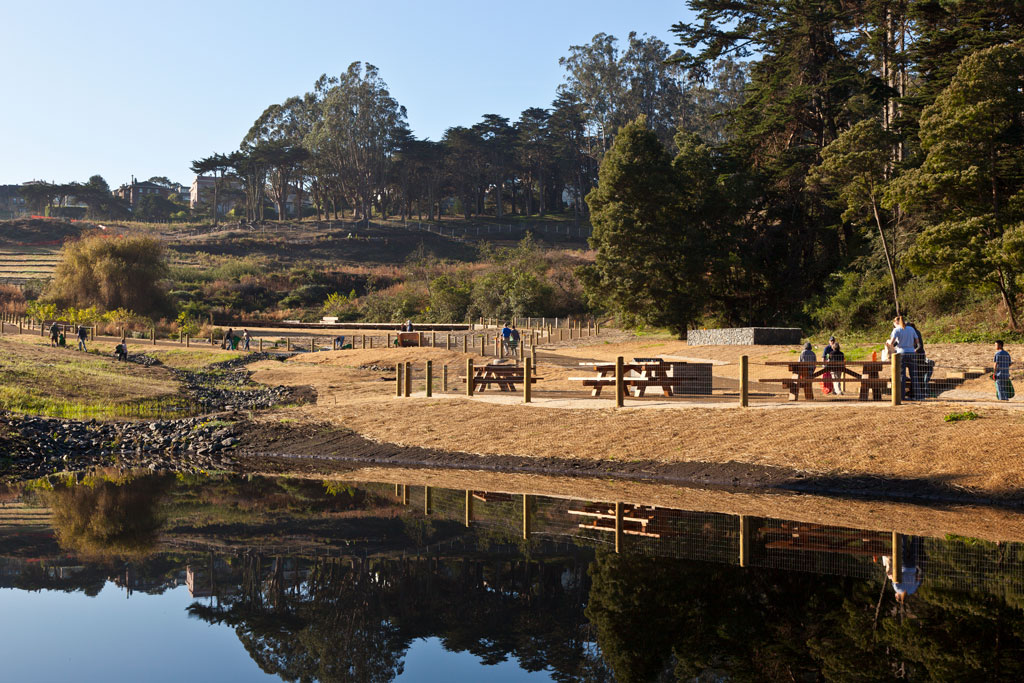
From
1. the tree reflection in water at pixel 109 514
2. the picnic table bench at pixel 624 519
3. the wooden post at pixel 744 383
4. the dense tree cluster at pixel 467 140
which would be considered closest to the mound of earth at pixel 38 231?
the dense tree cluster at pixel 467 140

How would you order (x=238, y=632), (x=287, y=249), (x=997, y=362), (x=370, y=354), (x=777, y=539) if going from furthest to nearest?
(x=287, y=249)
(x=370, y=354)
(x=997, y=362)
(x=777, y=539)
(x=238, y=632)

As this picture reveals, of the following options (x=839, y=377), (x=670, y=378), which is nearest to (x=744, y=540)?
(x=839, y=377)

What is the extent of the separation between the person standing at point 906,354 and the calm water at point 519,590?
7631 mm

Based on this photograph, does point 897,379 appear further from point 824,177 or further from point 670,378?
point 824,177

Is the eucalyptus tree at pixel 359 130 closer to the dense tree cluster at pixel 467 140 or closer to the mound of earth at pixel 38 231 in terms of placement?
the dense tree cluster at pixel 467 140

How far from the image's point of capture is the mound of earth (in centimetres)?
8850

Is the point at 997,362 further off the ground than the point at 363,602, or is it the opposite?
the point at 997,362

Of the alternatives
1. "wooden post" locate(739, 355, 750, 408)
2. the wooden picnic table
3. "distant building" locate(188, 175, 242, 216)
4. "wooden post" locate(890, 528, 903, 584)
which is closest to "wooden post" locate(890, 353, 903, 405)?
"wooden post" locate(739, 355, 750, 408)

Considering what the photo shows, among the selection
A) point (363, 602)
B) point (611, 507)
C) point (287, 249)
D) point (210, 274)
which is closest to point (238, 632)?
point (363, 602)

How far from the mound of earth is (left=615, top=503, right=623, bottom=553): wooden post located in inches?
3380

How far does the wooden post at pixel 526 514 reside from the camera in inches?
450

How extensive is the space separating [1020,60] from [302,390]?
86.8 feet

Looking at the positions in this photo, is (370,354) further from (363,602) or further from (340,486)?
(363,602)

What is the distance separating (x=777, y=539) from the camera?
10.9 m
